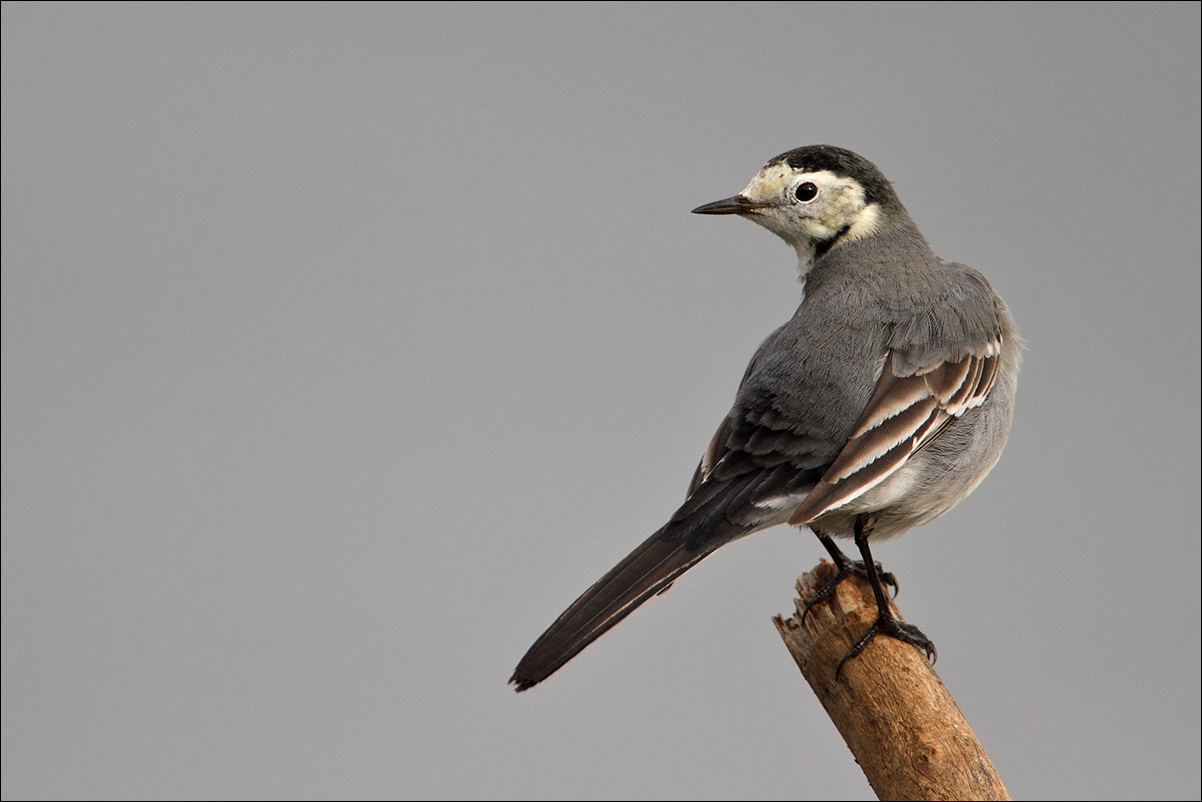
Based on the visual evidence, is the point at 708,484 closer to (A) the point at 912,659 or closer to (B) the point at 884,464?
(B) the point at 884,464

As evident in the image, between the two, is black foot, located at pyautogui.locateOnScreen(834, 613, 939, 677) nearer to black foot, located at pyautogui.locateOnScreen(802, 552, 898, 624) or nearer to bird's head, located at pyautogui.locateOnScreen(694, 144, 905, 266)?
black foot, located at pyautogui.locateOnScreen(802, 552, 898, 624)

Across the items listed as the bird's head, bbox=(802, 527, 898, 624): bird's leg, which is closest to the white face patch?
the bird's head

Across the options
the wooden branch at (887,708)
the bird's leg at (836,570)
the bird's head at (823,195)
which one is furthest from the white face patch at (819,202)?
the wooden branch at (887,708)

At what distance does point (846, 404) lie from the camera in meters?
2.67

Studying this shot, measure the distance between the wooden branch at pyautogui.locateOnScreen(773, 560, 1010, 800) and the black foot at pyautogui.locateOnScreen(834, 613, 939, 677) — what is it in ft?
0.06

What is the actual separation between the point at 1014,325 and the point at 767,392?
0.86 metres

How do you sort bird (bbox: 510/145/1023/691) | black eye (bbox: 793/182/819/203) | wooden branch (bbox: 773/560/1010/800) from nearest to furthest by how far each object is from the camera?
wooden branch (bbox: 773/560/1010/800), bird (bbox: 510/145/1023/691), black eye (bbox: 793/182/819/203)

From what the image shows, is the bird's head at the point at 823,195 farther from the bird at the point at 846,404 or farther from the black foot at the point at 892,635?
the black foot at the point at 892,635

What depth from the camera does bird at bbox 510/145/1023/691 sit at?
2.43 metres

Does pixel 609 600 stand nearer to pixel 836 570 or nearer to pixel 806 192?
Result: pixel 836 570

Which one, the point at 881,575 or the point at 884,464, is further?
the point at 881,575

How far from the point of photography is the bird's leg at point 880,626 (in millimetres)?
2635

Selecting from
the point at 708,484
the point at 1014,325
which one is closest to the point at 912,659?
the point at 708,484

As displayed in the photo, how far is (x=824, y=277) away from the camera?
3.12 meters
